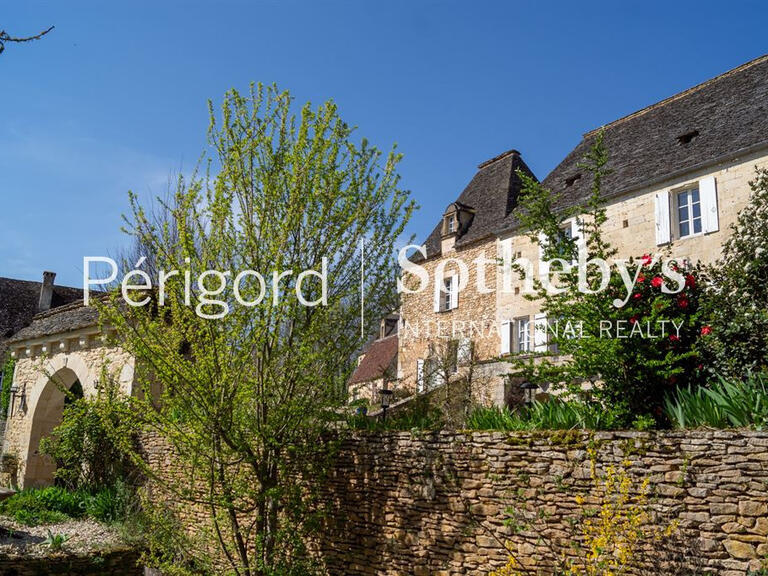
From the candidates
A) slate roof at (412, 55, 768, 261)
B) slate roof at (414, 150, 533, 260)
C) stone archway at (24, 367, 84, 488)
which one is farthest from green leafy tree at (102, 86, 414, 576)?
slate roof at (414, 150, 533, 260)

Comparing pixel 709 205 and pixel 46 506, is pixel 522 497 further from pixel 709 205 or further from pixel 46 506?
pixel 46 506

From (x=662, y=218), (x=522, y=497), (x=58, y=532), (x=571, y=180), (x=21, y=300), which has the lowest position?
(x=58, y=532)

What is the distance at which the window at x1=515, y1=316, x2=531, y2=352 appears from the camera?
1579 cm

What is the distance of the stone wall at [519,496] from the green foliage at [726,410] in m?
0.23

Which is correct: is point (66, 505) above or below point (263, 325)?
below

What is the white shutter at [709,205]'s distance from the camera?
1236 cm

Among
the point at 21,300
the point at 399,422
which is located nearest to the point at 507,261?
the point at 399,422

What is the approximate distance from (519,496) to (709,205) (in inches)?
346

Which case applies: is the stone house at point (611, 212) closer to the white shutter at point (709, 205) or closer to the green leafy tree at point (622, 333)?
the white shutter at point (709, 205)

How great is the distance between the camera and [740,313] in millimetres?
7285

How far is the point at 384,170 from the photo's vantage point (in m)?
8.02

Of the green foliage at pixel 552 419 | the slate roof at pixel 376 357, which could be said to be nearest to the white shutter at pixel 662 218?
the green foliage at pixel 552 419

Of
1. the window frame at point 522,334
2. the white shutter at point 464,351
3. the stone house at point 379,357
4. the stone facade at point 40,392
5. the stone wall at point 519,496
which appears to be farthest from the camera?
the stone house at point 379,357

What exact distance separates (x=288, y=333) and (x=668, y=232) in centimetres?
913
